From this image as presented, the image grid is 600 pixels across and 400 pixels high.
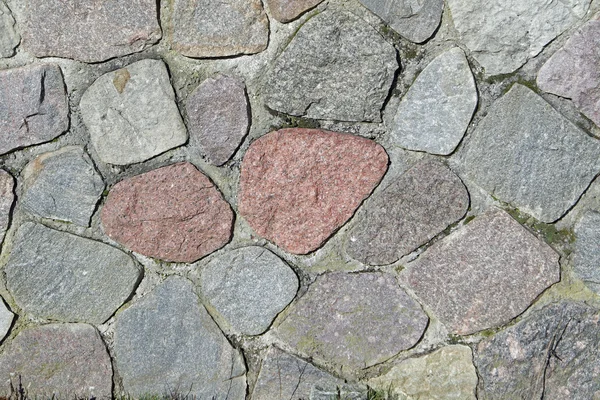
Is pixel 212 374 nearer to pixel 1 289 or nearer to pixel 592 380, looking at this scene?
pixel 1 289

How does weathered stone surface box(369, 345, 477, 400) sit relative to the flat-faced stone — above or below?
below

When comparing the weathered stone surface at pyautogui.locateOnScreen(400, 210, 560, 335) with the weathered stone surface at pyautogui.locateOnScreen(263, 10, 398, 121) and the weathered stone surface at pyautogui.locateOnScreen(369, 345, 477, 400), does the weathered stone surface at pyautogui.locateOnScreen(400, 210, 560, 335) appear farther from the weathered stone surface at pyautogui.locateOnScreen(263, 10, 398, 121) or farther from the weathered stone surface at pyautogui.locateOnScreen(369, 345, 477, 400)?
the weathered stone surface at pyautogui.locateOnScreen(263, 10, 398, 121)

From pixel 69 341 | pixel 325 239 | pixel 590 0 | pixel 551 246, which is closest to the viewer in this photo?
pixel 590 0

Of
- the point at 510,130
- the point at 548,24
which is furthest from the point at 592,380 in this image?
the point at 548,24

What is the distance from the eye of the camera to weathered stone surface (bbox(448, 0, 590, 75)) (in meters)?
1.58

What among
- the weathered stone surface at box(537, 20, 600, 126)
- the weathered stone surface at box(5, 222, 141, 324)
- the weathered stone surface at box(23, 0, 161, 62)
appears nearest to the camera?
the weathered stone surface at box(537, 20, 600, 126)

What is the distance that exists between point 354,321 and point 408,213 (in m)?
0.31

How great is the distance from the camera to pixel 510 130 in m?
1.65

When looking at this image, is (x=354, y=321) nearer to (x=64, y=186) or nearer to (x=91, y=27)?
(x=64, y=186)

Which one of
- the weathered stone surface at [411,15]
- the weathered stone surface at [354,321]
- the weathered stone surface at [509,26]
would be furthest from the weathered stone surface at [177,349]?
the weathered stone surface at [509,26]

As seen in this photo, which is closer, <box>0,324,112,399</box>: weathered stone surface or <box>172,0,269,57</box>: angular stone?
<box>172,0,269,57</box>: angular stone

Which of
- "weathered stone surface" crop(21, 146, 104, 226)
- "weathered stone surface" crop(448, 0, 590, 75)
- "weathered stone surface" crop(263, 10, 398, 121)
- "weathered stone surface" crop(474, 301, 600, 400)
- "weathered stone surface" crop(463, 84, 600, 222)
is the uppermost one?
"weathered stone surface" crop(448, 0, 590, 75)

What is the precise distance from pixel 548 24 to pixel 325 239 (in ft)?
2.36

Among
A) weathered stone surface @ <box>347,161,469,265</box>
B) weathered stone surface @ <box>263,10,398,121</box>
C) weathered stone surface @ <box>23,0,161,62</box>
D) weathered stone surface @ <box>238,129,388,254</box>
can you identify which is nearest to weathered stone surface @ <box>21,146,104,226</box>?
weathered stone surface @ <box>23,0,161,62</box>
